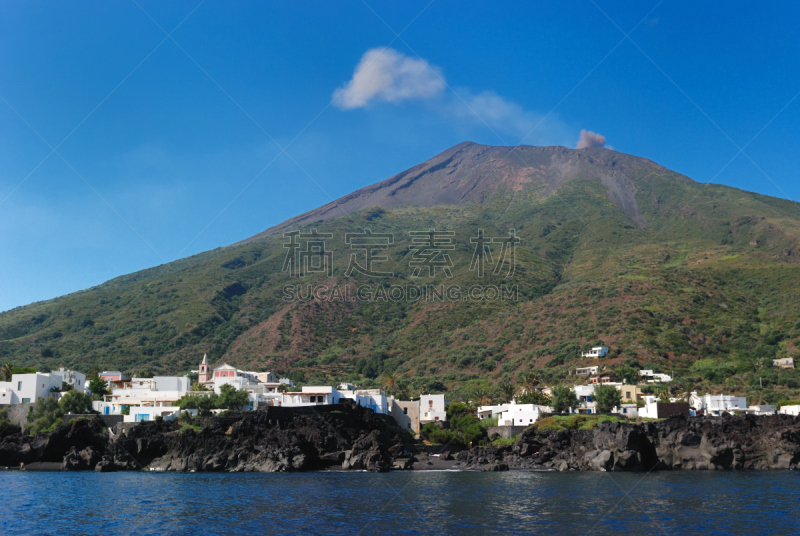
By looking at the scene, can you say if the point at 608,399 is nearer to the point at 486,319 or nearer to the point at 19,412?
the point at 486,319

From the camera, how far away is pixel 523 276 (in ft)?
544

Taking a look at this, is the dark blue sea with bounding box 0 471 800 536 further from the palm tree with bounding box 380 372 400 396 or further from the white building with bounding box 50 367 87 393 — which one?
the palm tree with bounding box 380 372 400 396

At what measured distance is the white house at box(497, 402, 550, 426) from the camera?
7956cm

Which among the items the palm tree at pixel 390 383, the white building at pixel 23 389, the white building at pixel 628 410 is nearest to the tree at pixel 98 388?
the white building at pixel 23 389

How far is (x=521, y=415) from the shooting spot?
80.0 metres

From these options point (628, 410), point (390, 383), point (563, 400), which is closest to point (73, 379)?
point (390, 383)

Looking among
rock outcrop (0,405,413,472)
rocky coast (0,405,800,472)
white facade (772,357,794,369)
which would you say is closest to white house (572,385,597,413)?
rocky coast (0,405,800,472)

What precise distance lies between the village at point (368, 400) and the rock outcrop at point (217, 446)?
5.08m

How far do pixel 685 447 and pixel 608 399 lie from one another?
20.9 metres

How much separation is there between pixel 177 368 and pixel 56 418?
58205mm

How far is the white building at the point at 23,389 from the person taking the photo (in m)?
73.5

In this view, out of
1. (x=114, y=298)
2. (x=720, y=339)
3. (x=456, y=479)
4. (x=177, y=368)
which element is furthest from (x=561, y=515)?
(x=114, y=298)

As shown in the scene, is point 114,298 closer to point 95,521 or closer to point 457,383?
point 457,383

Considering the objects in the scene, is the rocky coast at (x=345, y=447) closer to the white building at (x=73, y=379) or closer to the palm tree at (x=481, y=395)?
the white building at (x=73, y=379)
